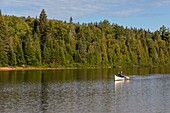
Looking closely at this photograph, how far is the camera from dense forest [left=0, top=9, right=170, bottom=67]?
130 meters

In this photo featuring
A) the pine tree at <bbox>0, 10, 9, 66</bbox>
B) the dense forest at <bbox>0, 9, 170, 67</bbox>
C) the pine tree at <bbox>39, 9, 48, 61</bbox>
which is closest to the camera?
the pine tree at <bbox>0, 10, 9, 66</bbox>

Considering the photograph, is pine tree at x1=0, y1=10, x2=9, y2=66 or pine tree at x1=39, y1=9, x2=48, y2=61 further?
pine tree at x1=39, y1=9, x2=48, y2=61

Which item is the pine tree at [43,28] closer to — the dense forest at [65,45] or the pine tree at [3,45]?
the dense forest at [65,45]

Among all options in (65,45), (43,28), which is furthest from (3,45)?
(65,45)

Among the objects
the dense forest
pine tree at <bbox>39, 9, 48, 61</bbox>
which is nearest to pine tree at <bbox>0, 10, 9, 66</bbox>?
the dense forest

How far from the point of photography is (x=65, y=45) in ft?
514

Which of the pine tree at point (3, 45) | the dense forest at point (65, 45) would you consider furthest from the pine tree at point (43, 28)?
the pine tree at point (3, 45)

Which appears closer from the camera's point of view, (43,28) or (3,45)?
(3,45)

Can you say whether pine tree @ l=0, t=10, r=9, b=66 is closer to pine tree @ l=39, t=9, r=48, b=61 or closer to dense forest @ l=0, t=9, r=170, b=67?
Result: dense forest @ l=0, t=9, r=170, b=67

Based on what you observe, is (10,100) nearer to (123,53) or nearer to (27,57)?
(27,57)

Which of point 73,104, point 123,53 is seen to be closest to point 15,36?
point 123,53

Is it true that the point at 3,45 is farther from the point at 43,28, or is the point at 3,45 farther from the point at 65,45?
the point at 65,45

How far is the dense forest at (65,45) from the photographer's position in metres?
130

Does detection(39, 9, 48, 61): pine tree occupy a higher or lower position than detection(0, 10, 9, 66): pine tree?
higher
